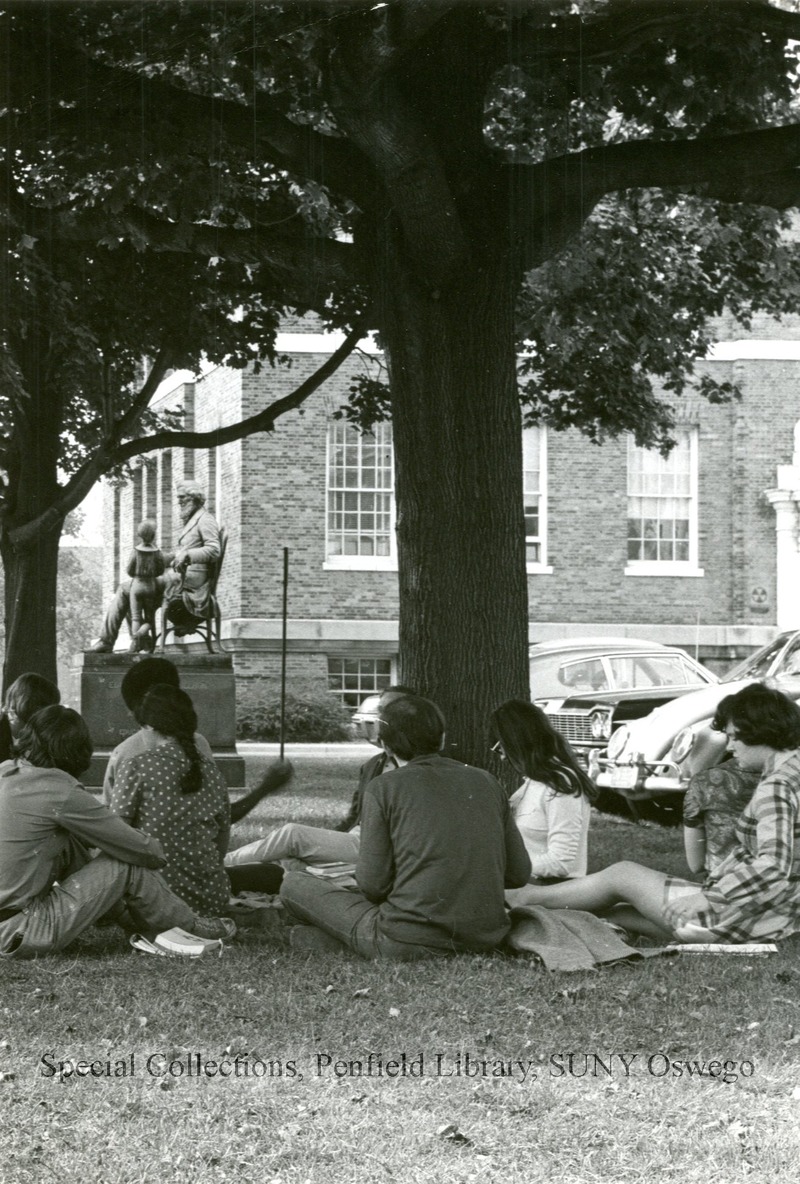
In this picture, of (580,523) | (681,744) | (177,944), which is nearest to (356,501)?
(580,523)

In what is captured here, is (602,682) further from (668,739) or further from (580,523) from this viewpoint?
(580,523)

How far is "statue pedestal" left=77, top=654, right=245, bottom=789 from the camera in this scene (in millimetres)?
15852

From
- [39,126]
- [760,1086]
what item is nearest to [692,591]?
[39,126]

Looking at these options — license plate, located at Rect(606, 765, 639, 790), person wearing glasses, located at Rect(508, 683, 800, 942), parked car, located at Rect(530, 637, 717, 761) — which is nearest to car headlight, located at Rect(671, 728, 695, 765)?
license plate, located at Rect(606, 765, 639, 790)

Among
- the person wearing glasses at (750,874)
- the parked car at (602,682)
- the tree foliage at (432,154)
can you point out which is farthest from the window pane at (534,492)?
the person wearing glasses at (750,874)

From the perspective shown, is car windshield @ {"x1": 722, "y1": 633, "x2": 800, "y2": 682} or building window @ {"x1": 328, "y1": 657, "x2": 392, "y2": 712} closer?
car windshield @ {"x1": 722, "y1": 633, "x2": 800, "y2": 682}

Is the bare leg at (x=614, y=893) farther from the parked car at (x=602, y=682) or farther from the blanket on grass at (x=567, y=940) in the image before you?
the parked car at (x=602, y=682)

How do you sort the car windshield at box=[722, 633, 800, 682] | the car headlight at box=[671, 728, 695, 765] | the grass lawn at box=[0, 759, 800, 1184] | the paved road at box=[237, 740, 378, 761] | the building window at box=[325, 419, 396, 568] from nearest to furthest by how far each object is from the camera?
the grass lawn at box=[0, 759, 800, 1184] → the car headlight at box=[671, 728, 695, 765] → the car windshield at box=[722, 633, 800, 682] → the paved road at box=[237, 740, 378, 761] → the building window at box=[325, 419, 396, 568]

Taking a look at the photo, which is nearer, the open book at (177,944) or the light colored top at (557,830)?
the open book at (177,944)

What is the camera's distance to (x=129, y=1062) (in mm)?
5258

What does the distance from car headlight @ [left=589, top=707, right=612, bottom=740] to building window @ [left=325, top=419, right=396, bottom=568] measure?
13231 millimetres

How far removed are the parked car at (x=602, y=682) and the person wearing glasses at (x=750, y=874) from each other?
762 cm

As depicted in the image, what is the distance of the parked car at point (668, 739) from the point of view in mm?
13367

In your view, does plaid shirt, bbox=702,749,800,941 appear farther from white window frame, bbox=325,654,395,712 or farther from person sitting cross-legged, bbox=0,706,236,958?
white window frame, bbox=325,654,395,712
